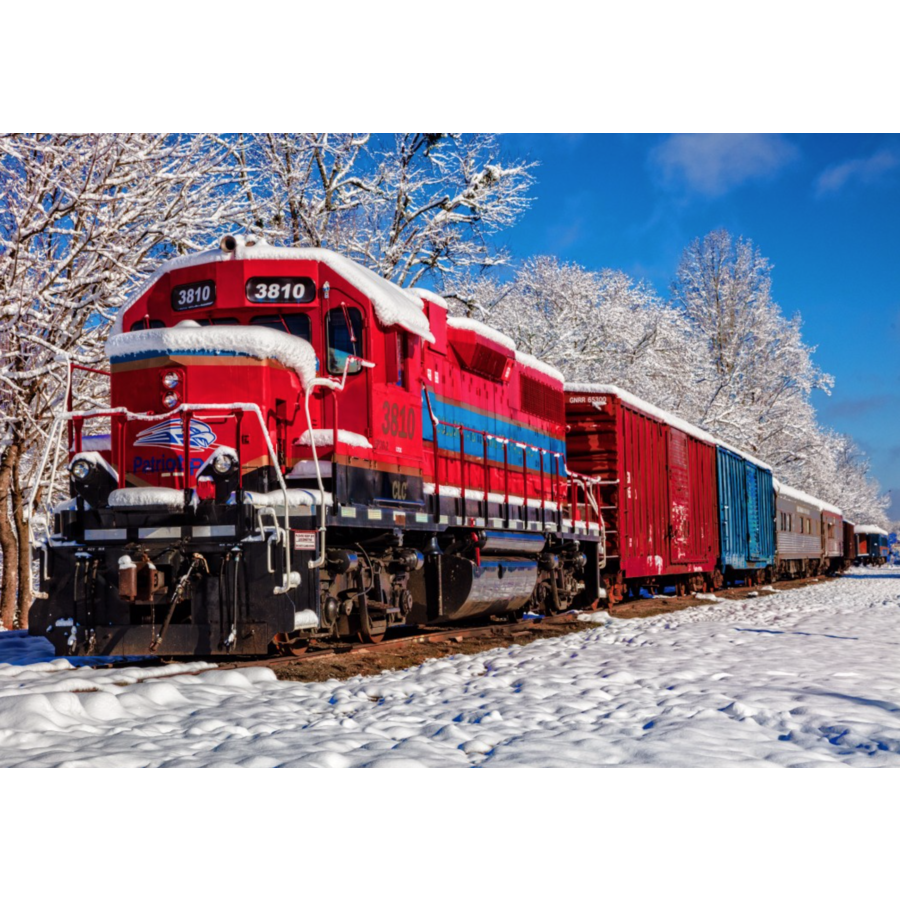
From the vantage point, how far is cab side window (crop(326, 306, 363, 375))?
8820 millimetres

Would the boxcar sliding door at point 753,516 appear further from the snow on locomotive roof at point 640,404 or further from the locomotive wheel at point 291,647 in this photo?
the locomotive wheel at point 291,647

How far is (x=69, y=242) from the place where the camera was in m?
13.4

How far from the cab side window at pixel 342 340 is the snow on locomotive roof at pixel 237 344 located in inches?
17.3

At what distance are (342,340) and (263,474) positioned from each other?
1617mm

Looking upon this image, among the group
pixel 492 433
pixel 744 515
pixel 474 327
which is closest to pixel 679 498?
pixel 744 515

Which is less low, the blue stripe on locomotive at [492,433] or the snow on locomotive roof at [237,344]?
the snow on locomotive roof at [237,344]

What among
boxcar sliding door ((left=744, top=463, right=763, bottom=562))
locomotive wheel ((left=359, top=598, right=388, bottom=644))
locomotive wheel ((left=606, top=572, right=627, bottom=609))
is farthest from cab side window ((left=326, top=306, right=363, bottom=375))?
boxcar sliding door ((left=744, top=463, right=763, bottom=562))

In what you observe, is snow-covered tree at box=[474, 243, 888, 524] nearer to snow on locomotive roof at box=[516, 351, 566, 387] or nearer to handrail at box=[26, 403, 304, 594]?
snow on locomotive roof at box=[516, 351, 566, 387]

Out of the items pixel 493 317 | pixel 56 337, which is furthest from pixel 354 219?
pixel 56 337

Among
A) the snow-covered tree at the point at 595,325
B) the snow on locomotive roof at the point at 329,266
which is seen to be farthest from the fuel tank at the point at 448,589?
the snow-covered tree at the point at 595,325

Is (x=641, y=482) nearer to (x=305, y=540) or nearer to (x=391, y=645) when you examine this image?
(x=391, y=645)

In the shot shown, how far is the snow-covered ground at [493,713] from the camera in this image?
15.4ft

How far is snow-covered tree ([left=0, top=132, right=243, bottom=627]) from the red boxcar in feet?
22.4

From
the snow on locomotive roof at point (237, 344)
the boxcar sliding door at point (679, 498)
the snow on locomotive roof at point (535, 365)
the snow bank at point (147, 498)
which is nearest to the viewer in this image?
the snow bank at point (147, 498)
